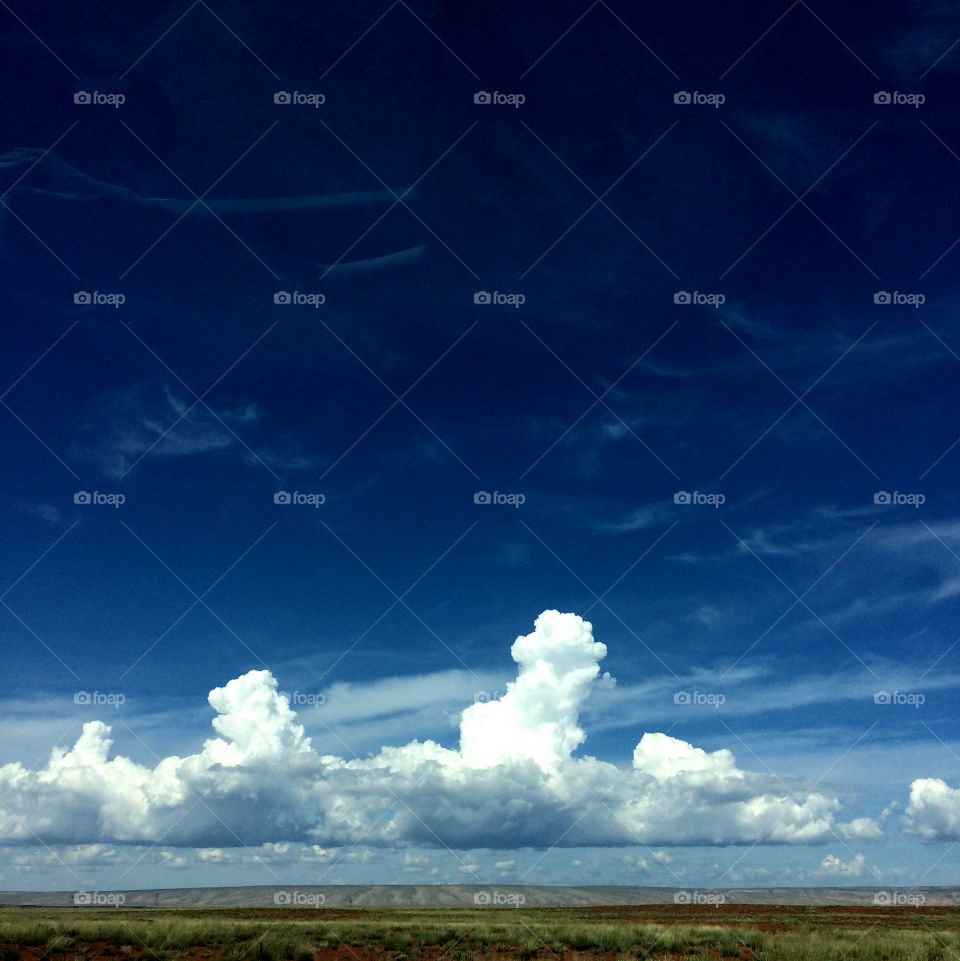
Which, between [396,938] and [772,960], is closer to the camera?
[772,960]

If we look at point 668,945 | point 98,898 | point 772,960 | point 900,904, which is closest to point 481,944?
point 668,945

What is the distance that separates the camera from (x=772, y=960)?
104 ft

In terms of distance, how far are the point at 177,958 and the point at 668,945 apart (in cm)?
2060

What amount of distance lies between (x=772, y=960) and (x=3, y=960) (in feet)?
94.0

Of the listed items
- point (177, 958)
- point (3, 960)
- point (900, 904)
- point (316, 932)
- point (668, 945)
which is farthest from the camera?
point (900, 904)

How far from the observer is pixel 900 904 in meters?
80.0

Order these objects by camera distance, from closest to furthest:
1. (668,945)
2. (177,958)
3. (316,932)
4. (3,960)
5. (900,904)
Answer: (3,960) < (177,958) < (668,945) < (316,932) < (900,904)

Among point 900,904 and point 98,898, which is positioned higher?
point 98,898

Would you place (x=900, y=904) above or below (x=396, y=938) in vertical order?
below

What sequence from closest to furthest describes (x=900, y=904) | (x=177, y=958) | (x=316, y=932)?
(x=177, y=958) → (x=316, y=932) → (x=900, y=904)

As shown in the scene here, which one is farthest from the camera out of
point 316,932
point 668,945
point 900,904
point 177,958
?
point 900,904

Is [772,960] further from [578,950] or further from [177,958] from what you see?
[177,958]

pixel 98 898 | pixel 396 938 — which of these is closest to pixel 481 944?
pixel 396 938

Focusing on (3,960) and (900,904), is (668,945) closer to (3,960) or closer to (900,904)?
(3,960)
